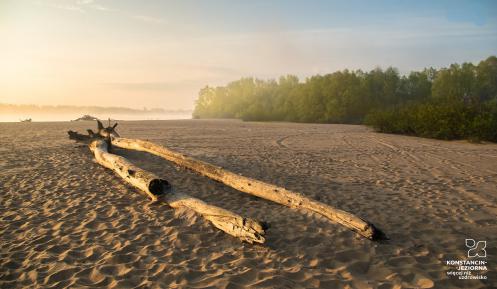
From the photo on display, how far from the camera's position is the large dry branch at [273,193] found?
554 centimetres

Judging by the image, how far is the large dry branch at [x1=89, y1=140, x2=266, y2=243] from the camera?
5391 millimetres

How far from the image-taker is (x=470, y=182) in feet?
30.6

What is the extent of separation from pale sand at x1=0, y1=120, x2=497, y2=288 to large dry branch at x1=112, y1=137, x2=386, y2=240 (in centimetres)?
18

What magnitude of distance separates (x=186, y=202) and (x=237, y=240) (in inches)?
72.8

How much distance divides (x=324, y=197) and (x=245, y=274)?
4167 mm

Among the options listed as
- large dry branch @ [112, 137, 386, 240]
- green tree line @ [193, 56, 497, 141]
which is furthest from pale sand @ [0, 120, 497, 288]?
green tree line @ [193, 56, 497, 141]

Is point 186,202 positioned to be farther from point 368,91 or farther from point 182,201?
point 368,91

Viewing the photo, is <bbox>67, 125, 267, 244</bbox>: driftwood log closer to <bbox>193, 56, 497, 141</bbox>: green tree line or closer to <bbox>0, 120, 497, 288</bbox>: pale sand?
<bbox>0, 120, 497, 288</bbox>: pale sand

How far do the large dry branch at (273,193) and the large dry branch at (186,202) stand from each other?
64.1 inches

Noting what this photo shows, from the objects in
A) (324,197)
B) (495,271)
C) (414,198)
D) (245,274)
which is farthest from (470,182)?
(245,274)

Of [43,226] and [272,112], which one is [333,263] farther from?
[272,112]

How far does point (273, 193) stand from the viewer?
24.9ft

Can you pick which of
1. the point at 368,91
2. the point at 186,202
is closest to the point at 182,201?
the point at 186,202

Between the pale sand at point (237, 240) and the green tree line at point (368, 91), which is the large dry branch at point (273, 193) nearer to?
the pale sand at point (237, 240)
